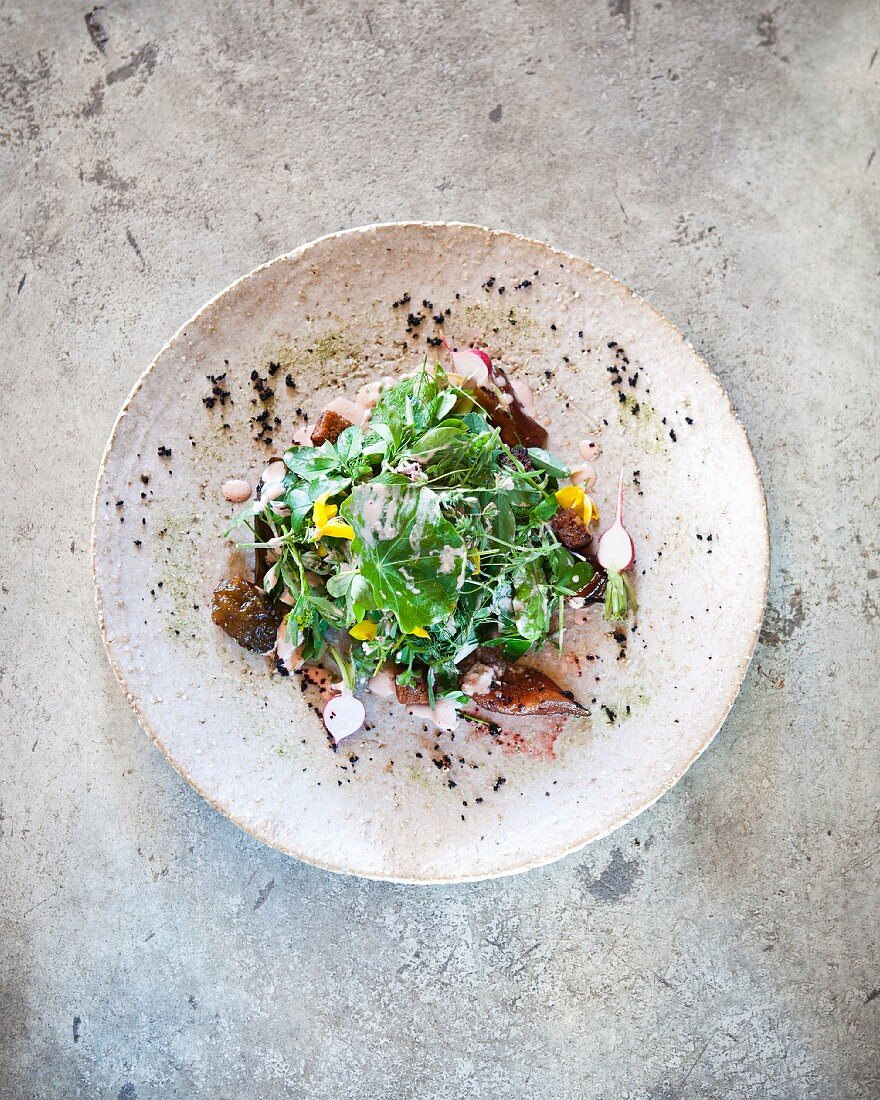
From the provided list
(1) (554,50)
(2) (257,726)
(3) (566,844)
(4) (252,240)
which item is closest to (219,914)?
(2) (257,726)

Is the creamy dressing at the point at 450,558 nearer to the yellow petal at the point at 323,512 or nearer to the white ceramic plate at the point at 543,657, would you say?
the yellow petal at the point at 323,512

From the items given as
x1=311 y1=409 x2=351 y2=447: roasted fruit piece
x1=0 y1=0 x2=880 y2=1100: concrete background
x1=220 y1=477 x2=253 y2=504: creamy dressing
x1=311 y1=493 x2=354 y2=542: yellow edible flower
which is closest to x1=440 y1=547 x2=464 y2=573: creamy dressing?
x1=311 y1=493 x2=354 y2=542: yellow edible flower

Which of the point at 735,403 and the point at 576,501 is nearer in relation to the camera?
the point at 576,501

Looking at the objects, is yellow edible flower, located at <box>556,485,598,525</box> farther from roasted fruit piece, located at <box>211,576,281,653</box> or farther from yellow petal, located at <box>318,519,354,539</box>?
roasted fruit piece, located at <box>211,576,281,653</box>

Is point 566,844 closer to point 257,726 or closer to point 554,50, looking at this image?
point 257,726

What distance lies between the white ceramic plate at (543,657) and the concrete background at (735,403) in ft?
0.94

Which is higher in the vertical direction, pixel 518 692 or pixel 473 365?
pixel 473 365

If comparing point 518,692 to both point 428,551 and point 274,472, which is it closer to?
point 428,551

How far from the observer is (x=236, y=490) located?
6.37ft

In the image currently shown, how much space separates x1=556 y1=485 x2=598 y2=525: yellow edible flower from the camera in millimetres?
1878

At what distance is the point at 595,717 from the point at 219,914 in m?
1.19

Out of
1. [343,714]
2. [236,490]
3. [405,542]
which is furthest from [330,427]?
Result: [343,714]

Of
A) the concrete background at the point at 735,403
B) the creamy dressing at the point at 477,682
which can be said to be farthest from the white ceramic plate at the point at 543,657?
the concrete background at the point at 735,403

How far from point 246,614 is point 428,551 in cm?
55
